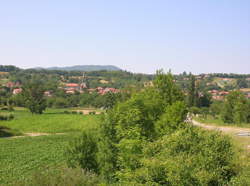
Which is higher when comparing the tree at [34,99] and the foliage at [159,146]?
the foliage at [159,146]

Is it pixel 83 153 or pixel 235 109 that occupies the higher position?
pixel 83 153

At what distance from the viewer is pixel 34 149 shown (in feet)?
139

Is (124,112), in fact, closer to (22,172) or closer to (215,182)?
(215,182)

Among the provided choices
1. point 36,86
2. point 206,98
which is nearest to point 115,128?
point 36,86

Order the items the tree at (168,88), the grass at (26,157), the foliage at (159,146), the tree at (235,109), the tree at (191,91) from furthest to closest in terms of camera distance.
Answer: the tree at (191,91) → the tree at (235,109) → the grass at (26,157) → the tree at (168,88) → the foliage at (159,146)

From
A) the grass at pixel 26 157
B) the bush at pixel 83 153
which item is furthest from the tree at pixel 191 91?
the bush at pixel 83 153

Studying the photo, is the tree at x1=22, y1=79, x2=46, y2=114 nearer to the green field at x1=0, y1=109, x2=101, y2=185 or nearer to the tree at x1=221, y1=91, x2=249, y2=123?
the green field at x1=0, y1=109, x2=101, y2=185

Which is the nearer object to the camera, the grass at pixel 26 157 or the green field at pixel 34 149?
the grass at pixel 26 157

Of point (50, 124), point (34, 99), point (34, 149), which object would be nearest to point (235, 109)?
point (50, 124)

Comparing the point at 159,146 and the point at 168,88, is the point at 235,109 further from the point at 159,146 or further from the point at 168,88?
the point at 159,146

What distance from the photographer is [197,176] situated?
50.8 feet

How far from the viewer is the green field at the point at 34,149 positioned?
30078mm

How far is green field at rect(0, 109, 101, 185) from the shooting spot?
98.7 ft

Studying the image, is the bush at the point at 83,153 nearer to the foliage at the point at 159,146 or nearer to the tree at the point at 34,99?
the foliage at the point at 159,146
